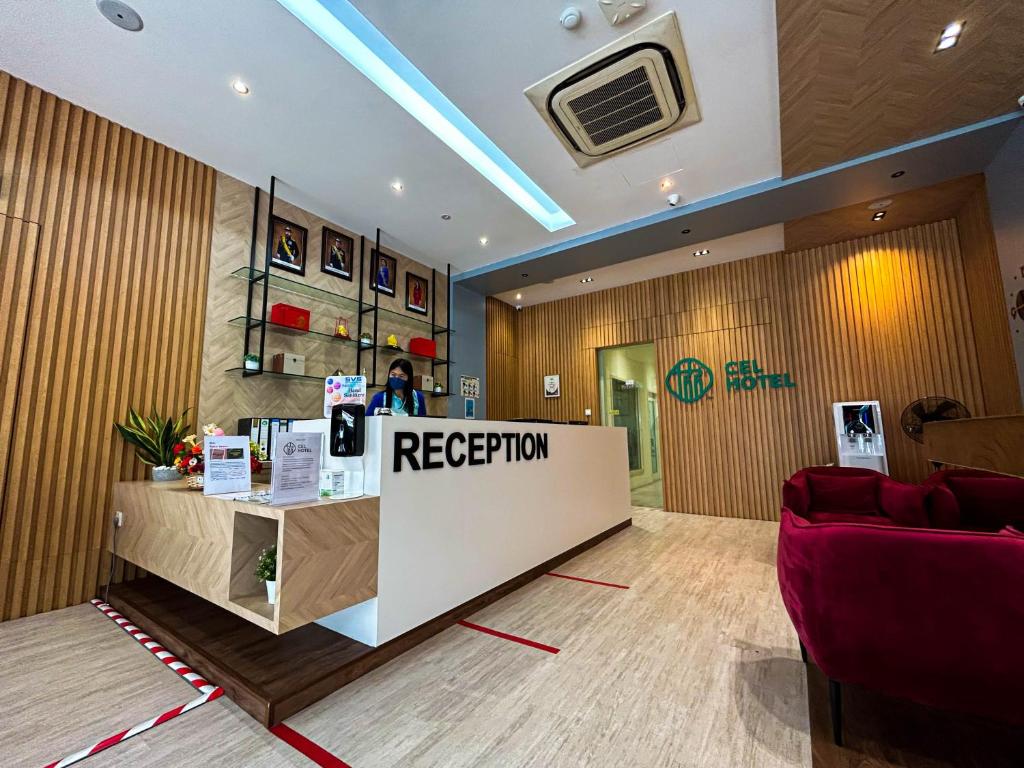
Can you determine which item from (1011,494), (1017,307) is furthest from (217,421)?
(1017,307)

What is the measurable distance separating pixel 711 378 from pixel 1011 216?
327cm

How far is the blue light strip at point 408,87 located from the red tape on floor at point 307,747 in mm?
3820

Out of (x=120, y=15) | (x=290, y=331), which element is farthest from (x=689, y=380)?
(x=120, y=15)

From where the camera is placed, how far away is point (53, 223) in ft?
9.96

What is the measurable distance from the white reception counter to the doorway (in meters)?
3.22

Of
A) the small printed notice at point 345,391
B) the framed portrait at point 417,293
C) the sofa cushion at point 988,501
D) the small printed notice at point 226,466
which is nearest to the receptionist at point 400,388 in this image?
the small printed notice at point 345,391

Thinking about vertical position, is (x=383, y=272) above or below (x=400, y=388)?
above

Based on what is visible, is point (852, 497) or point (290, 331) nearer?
point (852, 497)

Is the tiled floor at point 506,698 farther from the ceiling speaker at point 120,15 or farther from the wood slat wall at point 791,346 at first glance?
the ceiling speaker at point 120,15

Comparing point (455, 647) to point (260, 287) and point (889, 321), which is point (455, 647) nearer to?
point (260, 287)

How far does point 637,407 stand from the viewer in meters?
7.23

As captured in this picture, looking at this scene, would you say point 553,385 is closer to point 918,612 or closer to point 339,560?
point 339,560

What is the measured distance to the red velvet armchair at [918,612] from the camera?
123cm

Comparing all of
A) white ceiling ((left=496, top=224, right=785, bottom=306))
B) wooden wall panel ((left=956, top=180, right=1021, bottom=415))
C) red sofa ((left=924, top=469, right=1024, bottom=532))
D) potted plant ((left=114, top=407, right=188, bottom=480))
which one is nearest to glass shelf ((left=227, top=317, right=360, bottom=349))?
potted plant ((left=114, top=407, right=188, bottom=480))
